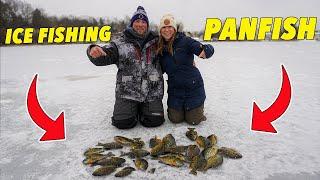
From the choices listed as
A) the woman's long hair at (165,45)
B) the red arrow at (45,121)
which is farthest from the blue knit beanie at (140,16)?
the red arrow at (45,121)

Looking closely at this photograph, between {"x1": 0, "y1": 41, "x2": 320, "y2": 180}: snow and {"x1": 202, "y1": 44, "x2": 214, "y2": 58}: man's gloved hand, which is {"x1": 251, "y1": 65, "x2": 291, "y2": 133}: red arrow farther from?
{"x1": 202, "y1": 44, "x2": 214, "y2": 58}: man's gloved hand

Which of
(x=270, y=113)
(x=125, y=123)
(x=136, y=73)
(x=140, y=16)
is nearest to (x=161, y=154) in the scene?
(x=125, y=123)

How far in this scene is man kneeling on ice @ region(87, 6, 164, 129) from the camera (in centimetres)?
452

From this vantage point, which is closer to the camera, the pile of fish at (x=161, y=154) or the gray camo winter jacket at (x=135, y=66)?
the pile of fish at (x=161, y=154)

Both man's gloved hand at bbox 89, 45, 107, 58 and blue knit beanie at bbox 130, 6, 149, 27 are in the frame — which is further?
blue knit beanie at bbox 130, 6, 149, 27

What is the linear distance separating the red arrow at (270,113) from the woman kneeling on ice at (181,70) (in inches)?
32.3

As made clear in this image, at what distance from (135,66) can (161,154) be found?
4.57ft

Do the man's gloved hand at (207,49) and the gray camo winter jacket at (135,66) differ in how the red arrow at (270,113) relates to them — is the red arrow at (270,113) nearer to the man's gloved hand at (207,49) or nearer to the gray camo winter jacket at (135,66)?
the man's gloved hand at (207,49)

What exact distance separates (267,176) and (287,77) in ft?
21.5

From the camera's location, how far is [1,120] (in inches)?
208

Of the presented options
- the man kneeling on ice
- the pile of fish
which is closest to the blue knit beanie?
the man kneeling on ice

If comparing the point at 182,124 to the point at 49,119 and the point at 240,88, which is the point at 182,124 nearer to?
the point at 49,119

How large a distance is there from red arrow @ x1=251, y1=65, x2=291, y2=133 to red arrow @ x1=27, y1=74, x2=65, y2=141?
8.67 feet

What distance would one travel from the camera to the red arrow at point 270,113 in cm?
464
